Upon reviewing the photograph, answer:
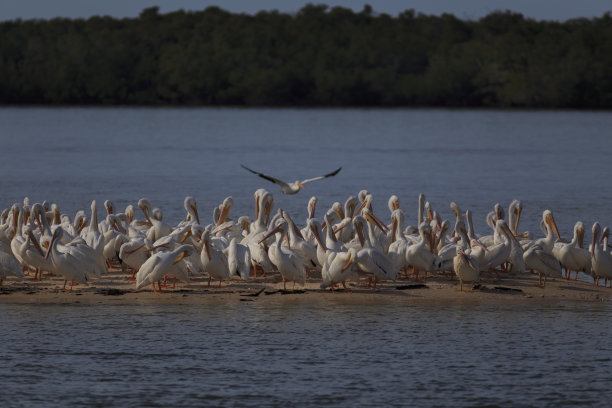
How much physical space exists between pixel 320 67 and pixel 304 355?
72402 mm

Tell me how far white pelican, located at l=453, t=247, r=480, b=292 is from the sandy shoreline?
19 centimetres

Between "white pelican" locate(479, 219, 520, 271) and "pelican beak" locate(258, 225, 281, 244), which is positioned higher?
"pelican beak" locate(258, 225, 281, 244)

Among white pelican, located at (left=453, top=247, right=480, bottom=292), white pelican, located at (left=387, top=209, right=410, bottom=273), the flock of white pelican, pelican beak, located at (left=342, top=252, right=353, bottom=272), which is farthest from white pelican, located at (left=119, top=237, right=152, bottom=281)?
white pelican, located at (left=453, top=247, right=480, bottom=292)

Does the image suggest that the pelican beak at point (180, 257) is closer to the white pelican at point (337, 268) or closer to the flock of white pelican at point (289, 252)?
the flock of white pelican at point (289, 252)

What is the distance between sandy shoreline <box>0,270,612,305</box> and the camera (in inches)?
444

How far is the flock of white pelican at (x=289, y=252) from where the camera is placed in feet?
37.4

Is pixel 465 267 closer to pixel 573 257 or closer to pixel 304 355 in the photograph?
pixel 573 257

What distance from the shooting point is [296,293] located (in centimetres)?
1156

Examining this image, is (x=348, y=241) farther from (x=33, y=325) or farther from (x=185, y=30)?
(x=185, y=30)

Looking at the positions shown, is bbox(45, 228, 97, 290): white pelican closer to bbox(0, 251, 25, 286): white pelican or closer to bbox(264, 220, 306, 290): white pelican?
bbox(0, 251, 25, 286): white pelican

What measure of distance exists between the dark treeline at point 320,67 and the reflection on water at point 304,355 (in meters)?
66.0

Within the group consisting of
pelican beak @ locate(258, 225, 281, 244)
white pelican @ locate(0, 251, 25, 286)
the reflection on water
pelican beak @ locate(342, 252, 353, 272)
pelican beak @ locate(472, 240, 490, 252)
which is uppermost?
pelican beak @ locate(258, 225, 281, 244)

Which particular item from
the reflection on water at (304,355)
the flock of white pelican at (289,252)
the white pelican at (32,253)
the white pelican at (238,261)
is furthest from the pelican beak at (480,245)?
the white pelican at (32,253)

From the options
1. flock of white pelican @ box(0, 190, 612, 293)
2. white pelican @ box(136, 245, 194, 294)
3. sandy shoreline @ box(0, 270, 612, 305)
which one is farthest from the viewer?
flock of white pelican @ box(0, 190, 612, 293)
